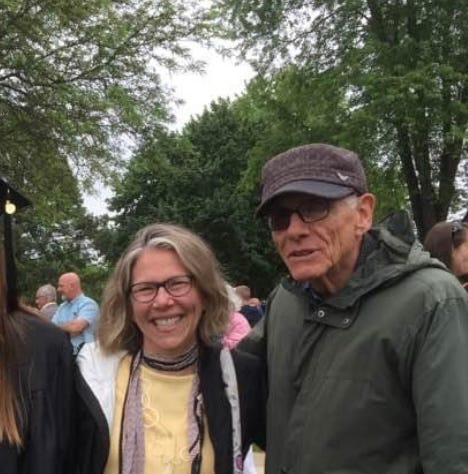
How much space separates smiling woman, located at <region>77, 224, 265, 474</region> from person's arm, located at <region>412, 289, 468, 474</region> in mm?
730

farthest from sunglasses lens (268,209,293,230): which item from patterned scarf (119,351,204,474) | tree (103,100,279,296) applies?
tree (103,100,279,296)

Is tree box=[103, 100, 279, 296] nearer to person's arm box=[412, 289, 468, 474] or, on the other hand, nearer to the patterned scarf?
the patterned scarf

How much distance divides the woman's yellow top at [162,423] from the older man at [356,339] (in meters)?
0.26

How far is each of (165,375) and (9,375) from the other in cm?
48

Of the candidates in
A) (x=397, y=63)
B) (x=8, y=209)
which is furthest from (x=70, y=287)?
(x=397, y=63)

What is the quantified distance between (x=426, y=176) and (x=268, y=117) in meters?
4.29

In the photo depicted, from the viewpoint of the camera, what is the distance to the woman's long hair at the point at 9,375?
223cm

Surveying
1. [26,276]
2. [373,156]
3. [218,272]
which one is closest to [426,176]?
[373,156]

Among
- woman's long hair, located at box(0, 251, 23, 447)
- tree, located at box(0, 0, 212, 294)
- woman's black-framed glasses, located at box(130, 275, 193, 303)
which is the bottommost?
woman's long hair, located at box(0, 251, 23, 447)

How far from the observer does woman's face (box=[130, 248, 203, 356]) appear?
246cm

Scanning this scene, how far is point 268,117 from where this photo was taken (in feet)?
66.6

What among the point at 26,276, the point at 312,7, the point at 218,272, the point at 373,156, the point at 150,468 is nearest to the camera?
the point at 150,468

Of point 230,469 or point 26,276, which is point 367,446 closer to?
point 230,469

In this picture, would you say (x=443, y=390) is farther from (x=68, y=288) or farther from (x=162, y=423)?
(x=68, y=288)
